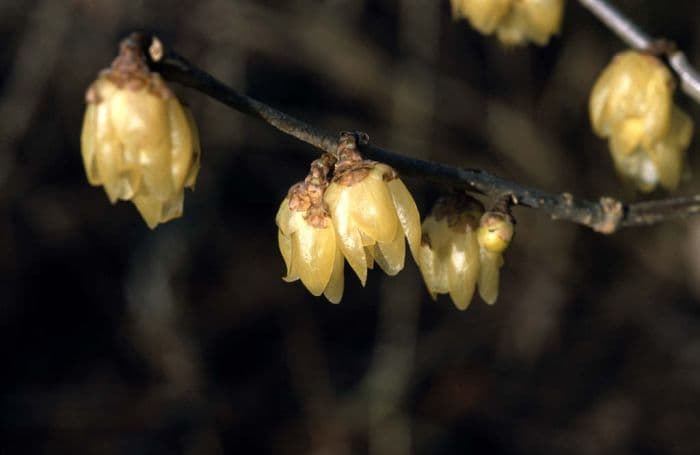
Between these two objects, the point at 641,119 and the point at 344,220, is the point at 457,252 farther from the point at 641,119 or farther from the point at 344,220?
the point at 641,119

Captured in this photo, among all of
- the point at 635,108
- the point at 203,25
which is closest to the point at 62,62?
the point at 203,25

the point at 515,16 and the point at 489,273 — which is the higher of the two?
the point at 515,16

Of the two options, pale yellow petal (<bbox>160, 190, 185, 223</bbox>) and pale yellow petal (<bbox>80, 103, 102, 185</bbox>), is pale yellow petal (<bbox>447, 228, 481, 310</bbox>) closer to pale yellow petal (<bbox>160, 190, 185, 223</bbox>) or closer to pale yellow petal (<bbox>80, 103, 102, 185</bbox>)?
pale yellow petal (<bbox>160, 190, 185, 223</bbox>)

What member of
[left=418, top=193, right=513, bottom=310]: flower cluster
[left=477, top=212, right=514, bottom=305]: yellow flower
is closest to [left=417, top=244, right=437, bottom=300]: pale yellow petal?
[left=418, top=193, right=513, bottom=310]: flower cluster

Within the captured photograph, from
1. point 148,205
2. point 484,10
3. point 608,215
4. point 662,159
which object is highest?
point 484,10

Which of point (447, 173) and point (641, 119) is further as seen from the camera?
point (641, 119)

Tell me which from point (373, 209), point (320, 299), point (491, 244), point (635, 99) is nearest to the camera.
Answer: point (373, 209)

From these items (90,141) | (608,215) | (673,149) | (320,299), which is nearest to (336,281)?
(90,141)

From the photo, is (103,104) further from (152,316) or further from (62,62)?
(62,62)

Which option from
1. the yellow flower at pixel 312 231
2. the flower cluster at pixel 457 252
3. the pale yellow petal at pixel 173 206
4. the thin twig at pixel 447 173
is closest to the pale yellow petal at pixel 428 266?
the flower cluster at pixel 457 252
